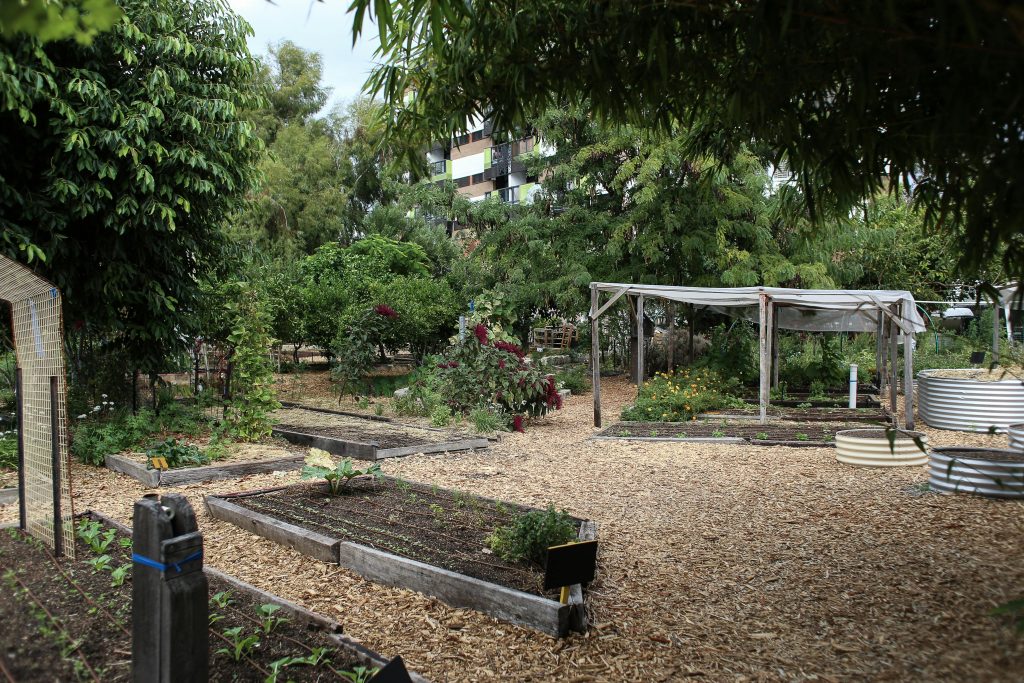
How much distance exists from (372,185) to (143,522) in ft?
86.4

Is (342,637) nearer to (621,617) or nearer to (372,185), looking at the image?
(621,617)

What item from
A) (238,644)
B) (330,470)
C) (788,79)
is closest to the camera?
(788,79)

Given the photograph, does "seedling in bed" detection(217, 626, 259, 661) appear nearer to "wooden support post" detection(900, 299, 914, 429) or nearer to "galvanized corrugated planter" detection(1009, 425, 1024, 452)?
"galvanized corrugated planter" detection(1009, 425, 1024, 452)

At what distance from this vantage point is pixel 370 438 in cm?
815

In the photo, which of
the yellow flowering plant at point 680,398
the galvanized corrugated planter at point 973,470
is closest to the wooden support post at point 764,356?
the yellow flowering plant at point 680,398

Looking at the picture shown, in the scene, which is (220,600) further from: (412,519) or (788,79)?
(788,79)

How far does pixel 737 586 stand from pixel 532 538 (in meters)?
1.09

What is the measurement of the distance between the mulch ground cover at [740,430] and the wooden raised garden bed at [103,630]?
621 centimetres

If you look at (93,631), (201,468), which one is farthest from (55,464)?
(201,468)

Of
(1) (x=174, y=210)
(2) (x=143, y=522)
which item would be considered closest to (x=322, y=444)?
(1) (x=174, y=210)

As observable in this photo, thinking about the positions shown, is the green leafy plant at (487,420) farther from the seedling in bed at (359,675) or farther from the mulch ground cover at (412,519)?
the seedling in bed at (359,675)

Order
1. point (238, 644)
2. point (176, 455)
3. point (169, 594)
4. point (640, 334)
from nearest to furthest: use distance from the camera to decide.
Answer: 1. point (169, 594)
2. point (238, 644)
3. point (176, 455)
4. point (640, 334)

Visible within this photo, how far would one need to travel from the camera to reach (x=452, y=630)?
3.27 meters

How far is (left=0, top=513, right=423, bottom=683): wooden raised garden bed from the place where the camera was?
8.64 feet
